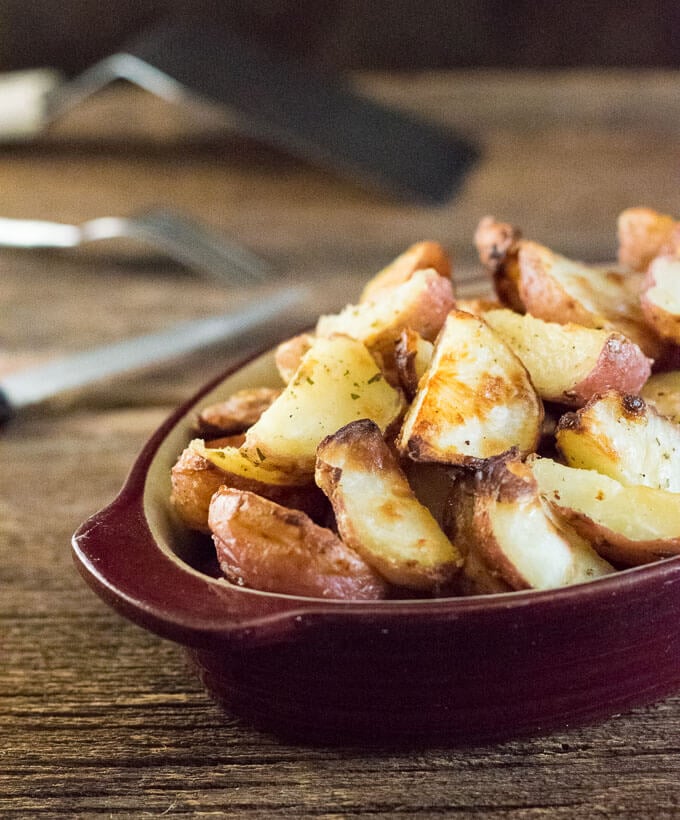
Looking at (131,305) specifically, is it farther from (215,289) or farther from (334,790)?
(334,790)

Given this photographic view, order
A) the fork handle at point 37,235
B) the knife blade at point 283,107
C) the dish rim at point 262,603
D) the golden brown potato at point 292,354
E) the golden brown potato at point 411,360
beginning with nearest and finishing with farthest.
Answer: the dish rim at point 262,603 < the golden brown potato at point 411,360 < the golden brown potato at point 292,354 < the fork handle at point 37,235 < the knife blade at point 283,107

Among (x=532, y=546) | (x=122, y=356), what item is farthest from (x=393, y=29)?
(x=532, y=546)

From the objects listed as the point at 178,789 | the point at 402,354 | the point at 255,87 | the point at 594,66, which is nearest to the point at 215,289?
the point at 255,87

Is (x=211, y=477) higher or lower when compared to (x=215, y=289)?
higher

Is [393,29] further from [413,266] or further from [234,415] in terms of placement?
[234,415]

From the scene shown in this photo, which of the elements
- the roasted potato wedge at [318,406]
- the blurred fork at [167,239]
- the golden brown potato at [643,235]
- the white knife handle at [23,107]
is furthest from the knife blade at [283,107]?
the roasted potato wedge at [318,406]

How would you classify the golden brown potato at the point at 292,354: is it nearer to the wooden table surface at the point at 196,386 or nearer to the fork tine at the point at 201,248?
the wooden table surface at the point at 196,386
